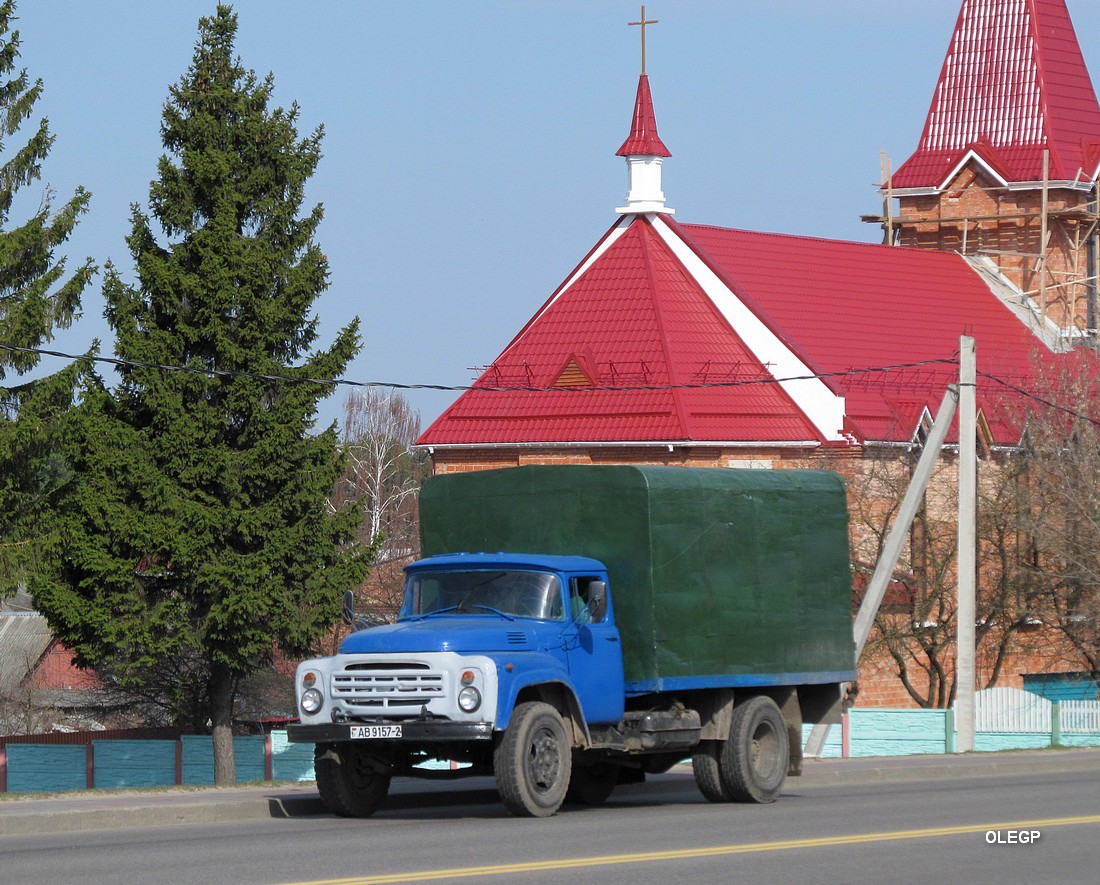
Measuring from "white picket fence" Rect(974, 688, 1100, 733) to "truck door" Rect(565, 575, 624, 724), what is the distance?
19.9 m

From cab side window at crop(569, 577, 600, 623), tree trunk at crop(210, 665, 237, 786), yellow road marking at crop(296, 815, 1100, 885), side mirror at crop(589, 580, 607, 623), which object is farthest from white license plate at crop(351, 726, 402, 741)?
tree trunk at crop(210, 665, 237, 786)

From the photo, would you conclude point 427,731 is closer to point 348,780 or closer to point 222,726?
point 348,780

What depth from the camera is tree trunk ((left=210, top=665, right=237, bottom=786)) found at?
3388cm

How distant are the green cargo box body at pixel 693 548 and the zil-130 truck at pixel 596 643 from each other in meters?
0.02

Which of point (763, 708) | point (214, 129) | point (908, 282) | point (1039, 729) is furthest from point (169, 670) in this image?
point (763, 708)

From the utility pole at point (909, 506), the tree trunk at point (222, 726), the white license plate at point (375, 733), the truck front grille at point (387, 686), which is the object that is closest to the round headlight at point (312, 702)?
the truck front grille at point (387, 686)

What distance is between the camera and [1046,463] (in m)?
43.5

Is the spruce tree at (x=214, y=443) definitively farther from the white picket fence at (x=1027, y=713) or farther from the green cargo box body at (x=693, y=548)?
the green cargo box body at (x=693, y=548)

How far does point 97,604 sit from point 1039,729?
1698 centimetres

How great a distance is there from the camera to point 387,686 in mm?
14984

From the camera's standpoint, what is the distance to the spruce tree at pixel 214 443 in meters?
34.0

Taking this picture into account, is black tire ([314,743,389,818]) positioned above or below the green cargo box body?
below

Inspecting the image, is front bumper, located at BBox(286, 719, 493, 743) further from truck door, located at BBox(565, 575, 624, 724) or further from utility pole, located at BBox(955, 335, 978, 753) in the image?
utility pole, located at BBox(955, 335, 978, 753)

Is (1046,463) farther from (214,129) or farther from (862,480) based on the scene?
(214,129)
